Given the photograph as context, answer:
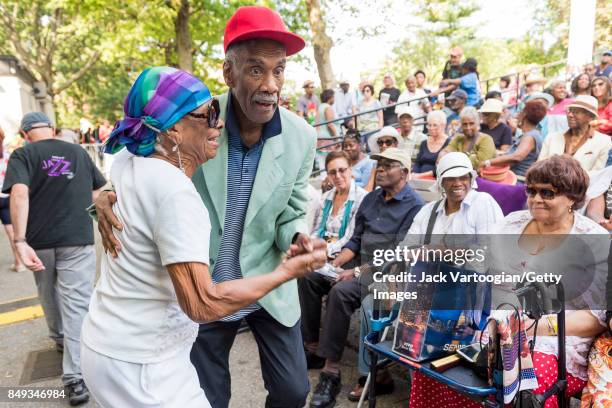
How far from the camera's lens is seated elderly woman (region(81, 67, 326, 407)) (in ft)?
4.69

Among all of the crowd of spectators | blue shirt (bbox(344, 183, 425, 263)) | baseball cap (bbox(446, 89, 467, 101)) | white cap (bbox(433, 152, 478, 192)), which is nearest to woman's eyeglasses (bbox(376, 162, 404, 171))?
the crowd of spectators

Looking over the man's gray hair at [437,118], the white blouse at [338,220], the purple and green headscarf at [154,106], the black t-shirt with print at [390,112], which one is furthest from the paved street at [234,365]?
the black t-shirt with print at [390,112]

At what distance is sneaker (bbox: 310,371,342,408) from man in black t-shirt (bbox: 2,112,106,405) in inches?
63.8

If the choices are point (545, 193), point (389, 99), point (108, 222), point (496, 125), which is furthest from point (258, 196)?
point (389, 99)

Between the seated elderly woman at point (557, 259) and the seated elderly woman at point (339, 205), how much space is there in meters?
1.57

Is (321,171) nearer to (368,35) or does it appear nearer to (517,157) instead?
(517,157)

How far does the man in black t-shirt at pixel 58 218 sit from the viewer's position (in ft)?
11.5

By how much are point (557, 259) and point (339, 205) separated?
2192mm

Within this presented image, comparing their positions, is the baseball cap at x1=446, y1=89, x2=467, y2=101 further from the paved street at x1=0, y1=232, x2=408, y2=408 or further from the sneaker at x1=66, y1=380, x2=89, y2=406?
the sneaker at x1=66, y1=380, x2=89, y2=406

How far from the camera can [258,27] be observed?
1909mm

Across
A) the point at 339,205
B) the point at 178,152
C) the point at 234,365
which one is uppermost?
the point at 178,152

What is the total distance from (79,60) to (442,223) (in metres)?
30.1

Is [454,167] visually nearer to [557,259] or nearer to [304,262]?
[557,259]

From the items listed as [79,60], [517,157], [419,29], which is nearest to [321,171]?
[517,157]
